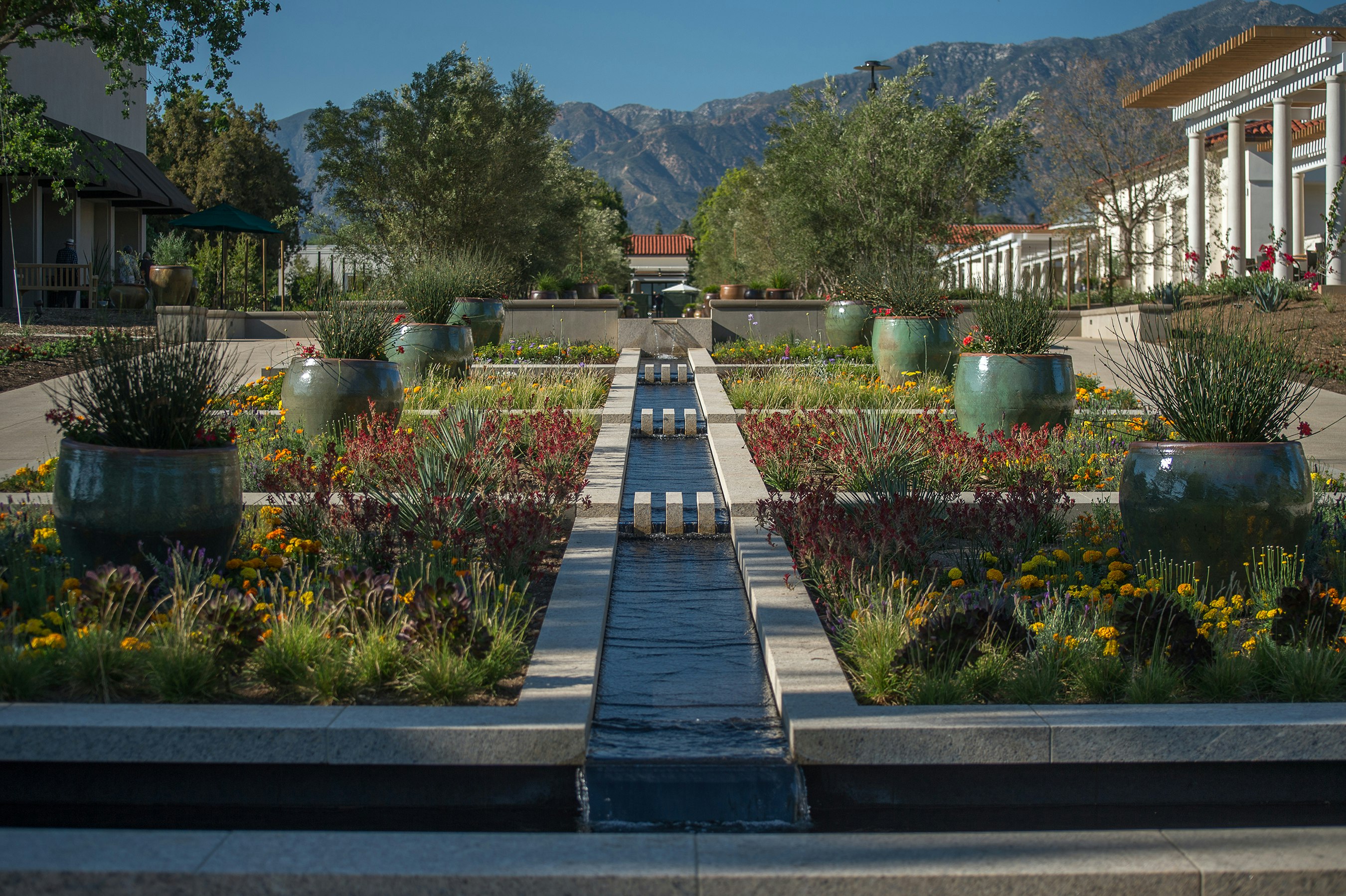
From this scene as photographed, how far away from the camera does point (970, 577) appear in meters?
5.86

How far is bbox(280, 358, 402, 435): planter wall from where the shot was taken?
353 inches

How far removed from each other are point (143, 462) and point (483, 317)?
39.7ft

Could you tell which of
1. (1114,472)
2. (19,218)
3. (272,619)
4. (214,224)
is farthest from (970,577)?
(19,218)

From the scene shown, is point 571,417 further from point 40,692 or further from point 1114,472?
point 40,692

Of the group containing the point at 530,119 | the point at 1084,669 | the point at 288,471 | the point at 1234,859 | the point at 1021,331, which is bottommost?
the point at 1234,859

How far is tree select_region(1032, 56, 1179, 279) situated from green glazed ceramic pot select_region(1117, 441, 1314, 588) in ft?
101

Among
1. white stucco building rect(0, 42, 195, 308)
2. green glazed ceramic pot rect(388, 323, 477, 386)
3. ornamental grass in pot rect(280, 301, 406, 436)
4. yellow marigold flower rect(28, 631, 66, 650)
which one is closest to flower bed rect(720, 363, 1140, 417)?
green glazed ceramic pot rect(388, 323, 477, 386)

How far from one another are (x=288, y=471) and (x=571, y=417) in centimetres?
304

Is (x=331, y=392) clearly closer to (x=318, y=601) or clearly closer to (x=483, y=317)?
(x=318, y=601)

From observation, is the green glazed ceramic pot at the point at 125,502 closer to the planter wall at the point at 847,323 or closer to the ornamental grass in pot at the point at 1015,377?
the ornamental grass in pot at the point at 1015,377

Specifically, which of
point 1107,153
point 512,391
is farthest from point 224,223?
point 1107,153

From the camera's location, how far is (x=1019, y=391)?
29.9ft

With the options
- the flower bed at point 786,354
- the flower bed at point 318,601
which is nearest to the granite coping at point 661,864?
the flower bed at point 318,601

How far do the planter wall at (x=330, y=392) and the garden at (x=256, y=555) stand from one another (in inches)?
26.3
